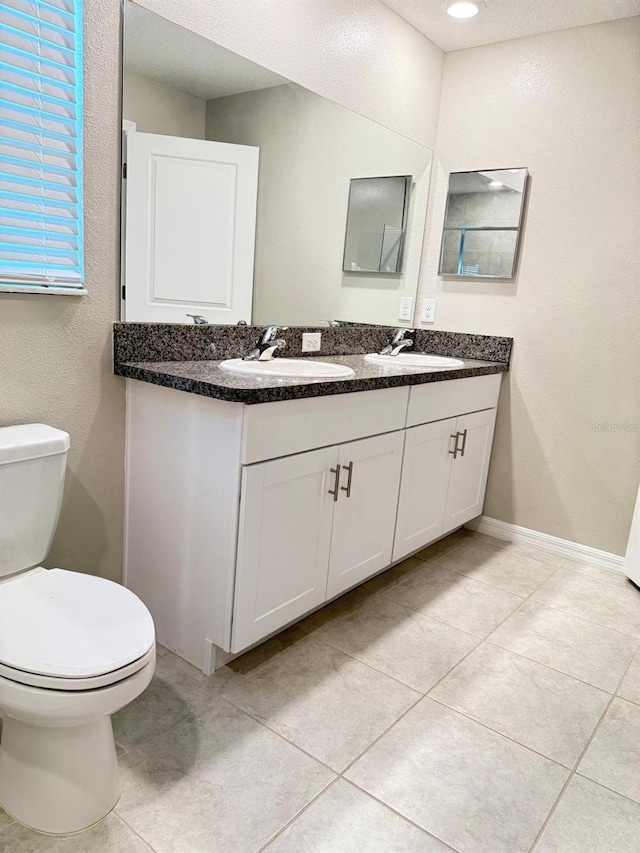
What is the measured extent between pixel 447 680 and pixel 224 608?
0.73m

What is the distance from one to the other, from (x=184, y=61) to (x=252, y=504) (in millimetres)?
1340

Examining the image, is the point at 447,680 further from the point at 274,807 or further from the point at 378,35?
the point at 378,35

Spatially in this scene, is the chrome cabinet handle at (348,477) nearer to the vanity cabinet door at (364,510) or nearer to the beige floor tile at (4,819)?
the vanity cabinet door at (364,510)

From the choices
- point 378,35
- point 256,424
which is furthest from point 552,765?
point 378,35

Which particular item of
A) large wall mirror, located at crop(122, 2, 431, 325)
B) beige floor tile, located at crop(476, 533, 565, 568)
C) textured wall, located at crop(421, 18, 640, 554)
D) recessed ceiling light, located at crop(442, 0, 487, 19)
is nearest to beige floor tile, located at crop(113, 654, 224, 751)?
large wall mirror, located at crop(122, 2, 431, 325)

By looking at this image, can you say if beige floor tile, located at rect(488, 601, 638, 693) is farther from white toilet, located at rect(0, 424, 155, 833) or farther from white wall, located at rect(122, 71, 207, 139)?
white wall, located at rect(122, 71, 207, 139)

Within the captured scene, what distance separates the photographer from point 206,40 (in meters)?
1.89

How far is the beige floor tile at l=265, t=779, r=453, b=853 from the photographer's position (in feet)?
4.25

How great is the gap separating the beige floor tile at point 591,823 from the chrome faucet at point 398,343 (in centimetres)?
181

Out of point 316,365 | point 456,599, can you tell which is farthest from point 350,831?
point 316,365

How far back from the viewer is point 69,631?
1.29 m

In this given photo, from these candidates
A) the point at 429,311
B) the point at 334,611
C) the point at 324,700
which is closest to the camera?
the point at 324,700

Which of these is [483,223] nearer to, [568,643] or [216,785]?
[568,643]

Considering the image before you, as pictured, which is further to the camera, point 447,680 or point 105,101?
point 447,680
